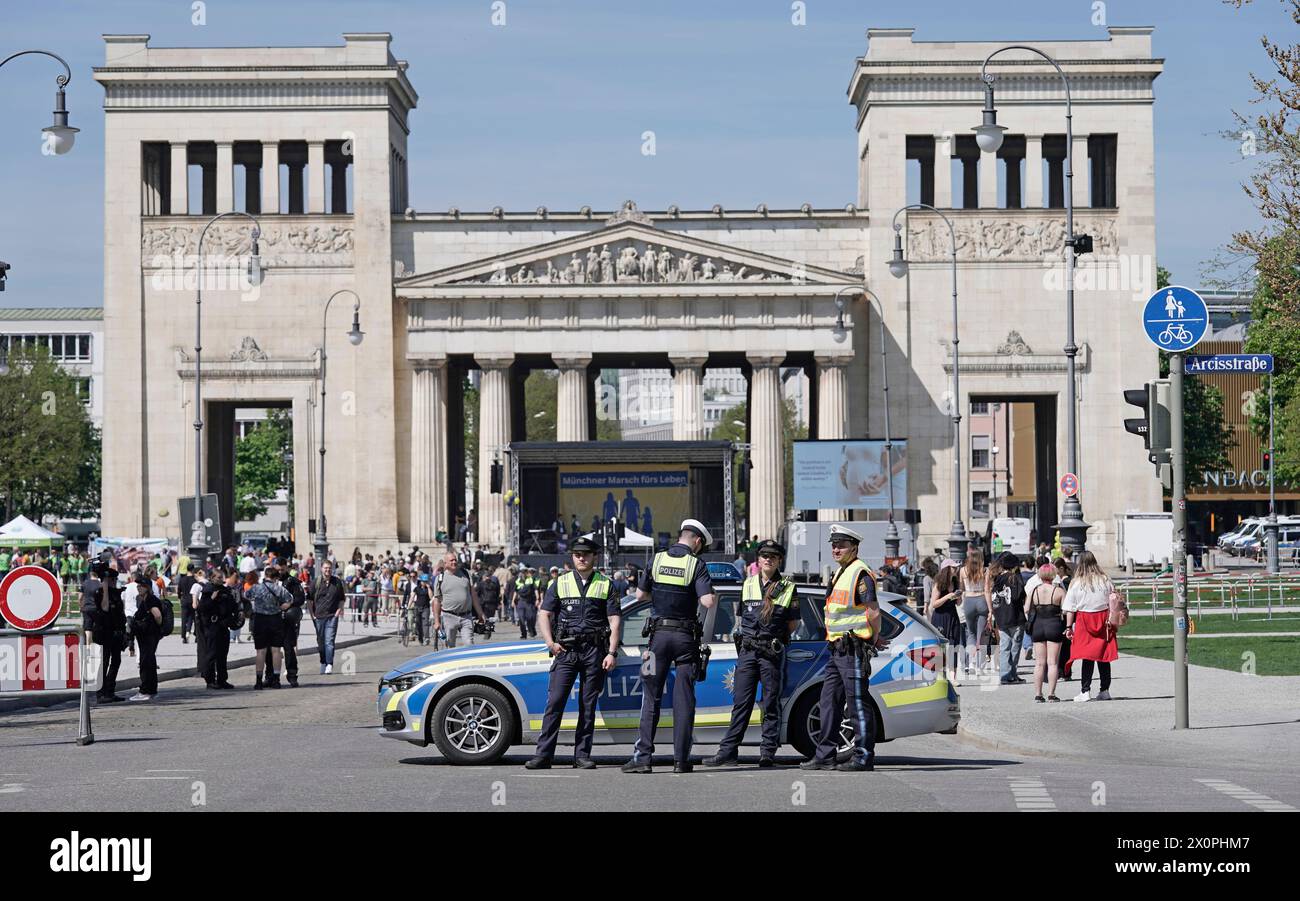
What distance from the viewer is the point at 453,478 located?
3221 inches

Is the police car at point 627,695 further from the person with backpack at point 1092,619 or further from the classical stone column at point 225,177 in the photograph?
the classical stone column at point 225,177

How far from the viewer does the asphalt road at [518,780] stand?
528 inches

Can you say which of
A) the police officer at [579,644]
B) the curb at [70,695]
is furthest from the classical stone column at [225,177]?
the police officer at [579,644]

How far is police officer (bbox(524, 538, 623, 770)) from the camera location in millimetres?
16109

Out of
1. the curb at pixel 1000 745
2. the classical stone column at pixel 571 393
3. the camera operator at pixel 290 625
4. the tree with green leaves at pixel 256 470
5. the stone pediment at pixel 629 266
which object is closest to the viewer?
the curb at pixel 1000 745

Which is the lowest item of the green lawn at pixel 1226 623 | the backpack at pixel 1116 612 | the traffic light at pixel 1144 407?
the green lawn at pixel 1226 623

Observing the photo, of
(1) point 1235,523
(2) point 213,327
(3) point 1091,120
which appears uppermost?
(3) point 1091,120

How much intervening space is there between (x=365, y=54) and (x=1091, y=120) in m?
28.4

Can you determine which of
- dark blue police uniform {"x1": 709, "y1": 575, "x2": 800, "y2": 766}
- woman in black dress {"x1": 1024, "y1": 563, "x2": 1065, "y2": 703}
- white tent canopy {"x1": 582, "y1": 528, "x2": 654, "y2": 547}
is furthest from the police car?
white tent canopy {"x1": 582, "y1": 528, "x2": 654, "y2": 547}

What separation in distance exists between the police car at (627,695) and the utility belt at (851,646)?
81 cm
